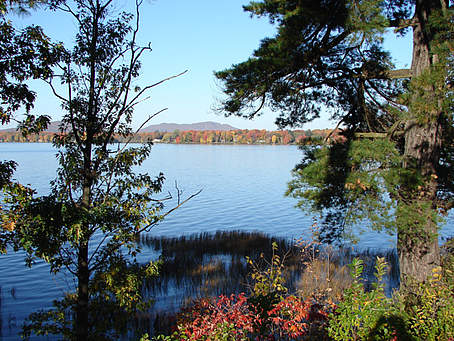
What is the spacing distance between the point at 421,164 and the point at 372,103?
7.47 feet

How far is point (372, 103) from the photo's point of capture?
29.6 ft

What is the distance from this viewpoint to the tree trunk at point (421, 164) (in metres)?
6.65

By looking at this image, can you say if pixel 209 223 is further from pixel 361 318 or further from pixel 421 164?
pixel 361 318

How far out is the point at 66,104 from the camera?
5840 millimetres

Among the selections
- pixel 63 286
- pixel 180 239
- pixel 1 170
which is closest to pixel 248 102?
pixel 1 170

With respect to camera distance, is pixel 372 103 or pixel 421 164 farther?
pixel 372 103

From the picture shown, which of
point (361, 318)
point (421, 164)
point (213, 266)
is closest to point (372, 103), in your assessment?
point (421, 164)

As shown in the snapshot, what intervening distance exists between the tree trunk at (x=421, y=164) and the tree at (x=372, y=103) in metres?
0.02

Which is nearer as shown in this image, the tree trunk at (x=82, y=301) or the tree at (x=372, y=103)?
the tree trunk at (x=82, y=301)

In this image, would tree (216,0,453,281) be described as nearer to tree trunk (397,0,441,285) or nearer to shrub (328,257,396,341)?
tree trunk (397,0,441,285)

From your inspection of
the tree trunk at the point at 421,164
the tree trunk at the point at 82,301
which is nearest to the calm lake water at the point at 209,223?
the tree trunk at the point at 421,164

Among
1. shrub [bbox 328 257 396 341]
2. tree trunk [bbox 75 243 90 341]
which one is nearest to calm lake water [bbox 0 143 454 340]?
shrub [bbox 328 257 396 341]

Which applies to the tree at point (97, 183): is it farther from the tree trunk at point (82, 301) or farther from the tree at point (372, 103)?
the tree at point (372, 103)

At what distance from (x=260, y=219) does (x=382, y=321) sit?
16.9 metres
